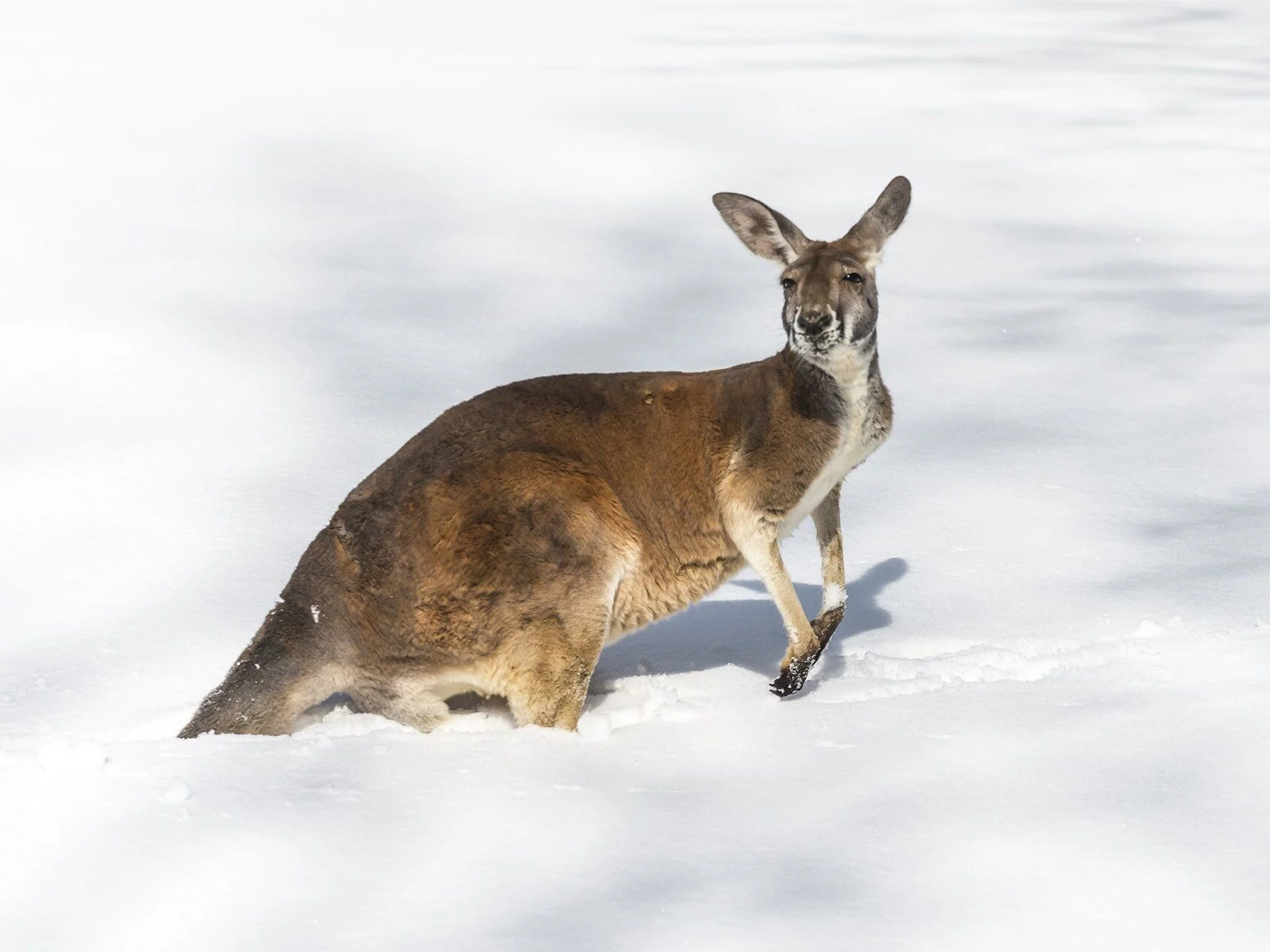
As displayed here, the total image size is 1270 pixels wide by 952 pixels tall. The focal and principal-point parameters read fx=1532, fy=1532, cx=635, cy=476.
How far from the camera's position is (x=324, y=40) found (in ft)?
46.3

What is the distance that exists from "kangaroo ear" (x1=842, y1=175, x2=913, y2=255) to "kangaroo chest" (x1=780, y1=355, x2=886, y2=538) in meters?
0.42

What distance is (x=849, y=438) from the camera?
446 centimetres

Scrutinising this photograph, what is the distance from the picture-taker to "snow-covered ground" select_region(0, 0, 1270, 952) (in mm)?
2822

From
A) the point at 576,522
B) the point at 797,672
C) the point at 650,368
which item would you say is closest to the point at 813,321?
the point at 576,522

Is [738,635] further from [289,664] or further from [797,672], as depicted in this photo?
[289,664]

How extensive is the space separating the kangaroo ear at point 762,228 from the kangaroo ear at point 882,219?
165 millimetres

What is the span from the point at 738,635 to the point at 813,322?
4.11 ft

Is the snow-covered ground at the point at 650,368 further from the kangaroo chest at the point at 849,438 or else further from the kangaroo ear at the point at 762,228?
the kangaroo ear at the point at 762,228

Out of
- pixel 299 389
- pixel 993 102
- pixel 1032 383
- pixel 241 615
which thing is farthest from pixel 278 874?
pixel 993 102

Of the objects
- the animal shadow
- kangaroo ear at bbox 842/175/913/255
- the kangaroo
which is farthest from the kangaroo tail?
kangaroo ear at bbox 842/175/913/255

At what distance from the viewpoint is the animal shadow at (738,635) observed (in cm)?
470

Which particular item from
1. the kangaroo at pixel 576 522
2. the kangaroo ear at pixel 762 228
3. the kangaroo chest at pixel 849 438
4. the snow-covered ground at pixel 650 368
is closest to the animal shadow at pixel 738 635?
the snow-covered ground at pixel 650 368

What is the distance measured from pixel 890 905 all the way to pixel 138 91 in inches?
412

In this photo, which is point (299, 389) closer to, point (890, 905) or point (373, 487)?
point (373, 487)
